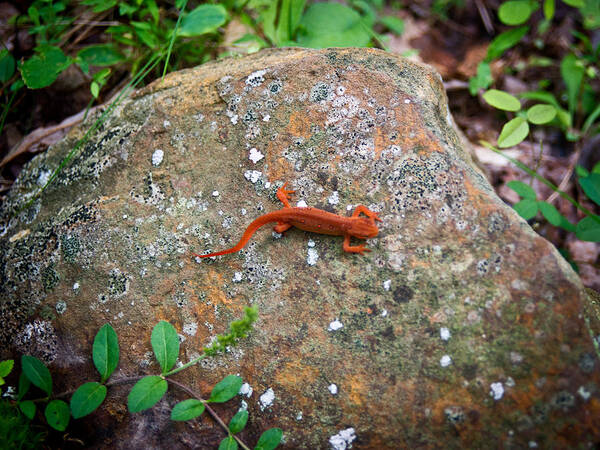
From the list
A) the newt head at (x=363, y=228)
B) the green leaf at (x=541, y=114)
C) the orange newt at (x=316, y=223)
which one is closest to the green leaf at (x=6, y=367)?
the orange newt at (x=316, y=223)

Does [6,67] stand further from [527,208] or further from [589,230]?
[589,230]

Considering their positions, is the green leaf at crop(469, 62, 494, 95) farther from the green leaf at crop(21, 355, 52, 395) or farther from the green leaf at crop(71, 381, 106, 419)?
the green leaf at crop(21, 355, 52, 395)

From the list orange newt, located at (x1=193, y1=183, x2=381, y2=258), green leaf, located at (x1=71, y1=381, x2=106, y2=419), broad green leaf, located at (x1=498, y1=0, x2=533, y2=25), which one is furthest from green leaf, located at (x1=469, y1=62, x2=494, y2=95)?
green leaf, located at (x1=71, y1=381, x2=106, y2=419)

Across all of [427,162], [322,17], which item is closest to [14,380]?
[427,162]

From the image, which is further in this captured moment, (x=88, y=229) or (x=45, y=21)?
(x=45, y=21)

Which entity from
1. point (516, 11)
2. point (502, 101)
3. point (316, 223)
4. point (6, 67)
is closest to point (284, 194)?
point (316, 223)

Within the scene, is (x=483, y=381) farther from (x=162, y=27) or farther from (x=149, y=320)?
(x=162, y=27)

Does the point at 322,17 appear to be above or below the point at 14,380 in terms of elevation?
above

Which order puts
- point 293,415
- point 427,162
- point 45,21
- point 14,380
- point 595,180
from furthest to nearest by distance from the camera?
1. point 45,21
2. point 595,180
3. point 14,380
4. point 427,162
5. point 293,415
